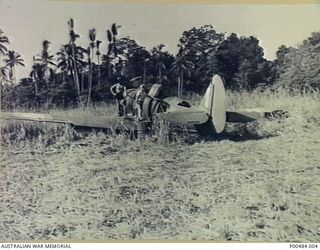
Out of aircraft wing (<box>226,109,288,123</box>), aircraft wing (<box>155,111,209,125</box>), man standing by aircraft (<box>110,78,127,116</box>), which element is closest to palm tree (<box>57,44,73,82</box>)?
man standing by aircraft (<box>110,78,127,116</box>)

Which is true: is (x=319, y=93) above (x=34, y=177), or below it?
above

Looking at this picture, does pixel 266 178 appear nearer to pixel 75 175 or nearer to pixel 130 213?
pixel 130 213

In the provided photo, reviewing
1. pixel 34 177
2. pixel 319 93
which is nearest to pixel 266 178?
pixel 319 93

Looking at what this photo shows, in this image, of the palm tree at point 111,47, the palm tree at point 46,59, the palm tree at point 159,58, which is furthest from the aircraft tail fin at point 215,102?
the palm tree at point 46,59

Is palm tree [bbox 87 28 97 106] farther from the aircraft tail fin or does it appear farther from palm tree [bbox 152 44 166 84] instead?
the aircraft tail fin

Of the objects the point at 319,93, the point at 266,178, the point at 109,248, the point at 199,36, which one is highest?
the point at 199,36

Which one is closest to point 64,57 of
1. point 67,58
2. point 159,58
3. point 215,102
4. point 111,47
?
point 67,58

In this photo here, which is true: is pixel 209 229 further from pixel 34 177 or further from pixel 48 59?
pixel 48 59
